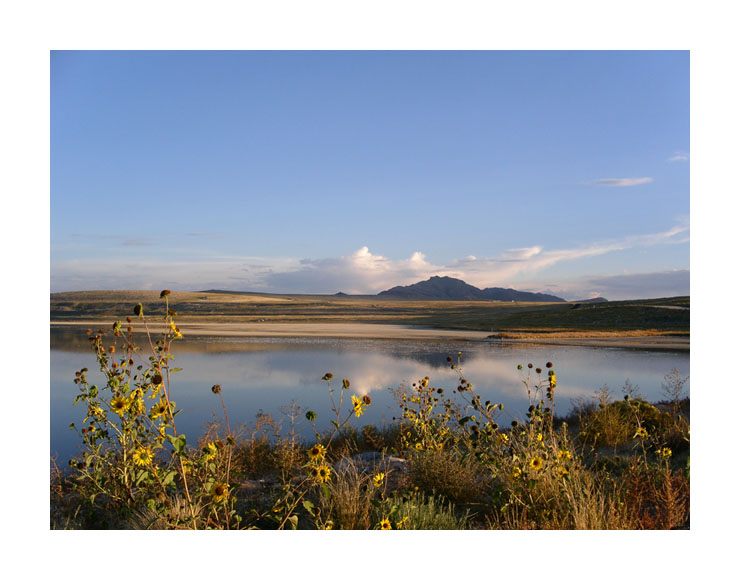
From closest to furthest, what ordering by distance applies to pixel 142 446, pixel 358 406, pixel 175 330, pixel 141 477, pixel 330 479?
pixel 175 330 → pixel 358 406 → pixel 141 477 → pixel 142 446 → pixel 330 479

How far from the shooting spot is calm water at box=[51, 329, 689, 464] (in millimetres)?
5817

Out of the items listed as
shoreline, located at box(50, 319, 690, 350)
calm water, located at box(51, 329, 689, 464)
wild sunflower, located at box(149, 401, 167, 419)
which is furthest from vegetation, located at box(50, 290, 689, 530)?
shoreline, located at box(50, 319, 690, 350)

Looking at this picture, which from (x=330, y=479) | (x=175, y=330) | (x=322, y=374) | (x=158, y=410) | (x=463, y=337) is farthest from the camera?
(x=463, y=337)

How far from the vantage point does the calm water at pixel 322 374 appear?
582 cm

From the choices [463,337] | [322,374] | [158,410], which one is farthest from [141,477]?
[463,337]

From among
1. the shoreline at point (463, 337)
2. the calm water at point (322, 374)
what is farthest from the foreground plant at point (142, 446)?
the shoreline at point (463, 337)

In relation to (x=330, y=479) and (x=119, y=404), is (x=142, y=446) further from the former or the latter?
(x=330, y=479)

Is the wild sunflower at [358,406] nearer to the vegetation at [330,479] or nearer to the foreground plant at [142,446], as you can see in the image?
the vegetation at [330,479]

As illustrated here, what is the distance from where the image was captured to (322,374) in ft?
28.8

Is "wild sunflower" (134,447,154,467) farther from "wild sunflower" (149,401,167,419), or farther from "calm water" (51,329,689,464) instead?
"calm water" (51,329,689,464)
